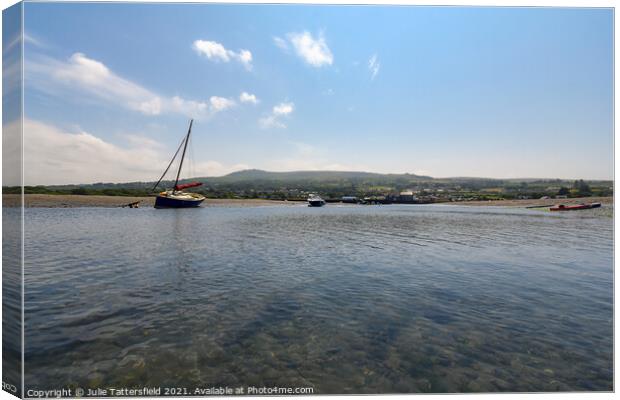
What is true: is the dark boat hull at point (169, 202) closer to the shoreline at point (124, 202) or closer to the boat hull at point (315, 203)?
the shoreline at point (124, 202)

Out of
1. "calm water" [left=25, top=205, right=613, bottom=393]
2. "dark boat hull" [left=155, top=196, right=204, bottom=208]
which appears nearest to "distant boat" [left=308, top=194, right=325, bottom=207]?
"dark boat hull" [left=155, top=196, right=204, bottom=208]

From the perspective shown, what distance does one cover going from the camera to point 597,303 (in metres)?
8.20

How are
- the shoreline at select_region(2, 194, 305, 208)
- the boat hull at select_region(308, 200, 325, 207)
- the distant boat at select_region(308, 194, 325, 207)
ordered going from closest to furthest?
the shoreline at select_region(2, 194, 305, 208), the distant boat at select_region(308, 194, 325, 207), the boat hull at select_region(308, 200, 325, 207)

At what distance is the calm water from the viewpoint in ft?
16.0

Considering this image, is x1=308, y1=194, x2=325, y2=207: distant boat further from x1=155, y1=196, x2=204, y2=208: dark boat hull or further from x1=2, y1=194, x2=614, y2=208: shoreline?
x1=155, y1=196, x2=204, y2=208: dark boat hull

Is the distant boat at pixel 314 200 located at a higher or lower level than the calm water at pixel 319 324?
higher

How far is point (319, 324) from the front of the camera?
6621 millimetres

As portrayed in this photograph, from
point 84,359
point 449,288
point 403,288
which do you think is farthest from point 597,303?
point 84,359

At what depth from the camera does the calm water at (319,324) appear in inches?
193

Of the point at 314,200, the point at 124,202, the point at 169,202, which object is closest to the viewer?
the point at 169,202

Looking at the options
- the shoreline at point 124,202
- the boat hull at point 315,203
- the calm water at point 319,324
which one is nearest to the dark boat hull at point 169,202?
the shoreline at point 124,202

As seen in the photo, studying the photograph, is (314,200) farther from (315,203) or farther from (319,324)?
(319,324)

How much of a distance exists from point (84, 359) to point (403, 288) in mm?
7814

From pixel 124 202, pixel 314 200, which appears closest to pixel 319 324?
pixel 124 202
